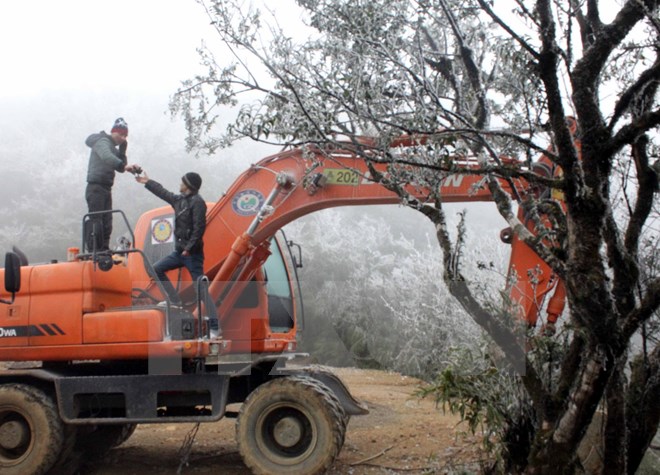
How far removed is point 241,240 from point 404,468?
279 centimetres

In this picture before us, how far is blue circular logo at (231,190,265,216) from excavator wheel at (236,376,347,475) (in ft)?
6.62

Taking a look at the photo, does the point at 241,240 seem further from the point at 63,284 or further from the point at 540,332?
the point at 540,332

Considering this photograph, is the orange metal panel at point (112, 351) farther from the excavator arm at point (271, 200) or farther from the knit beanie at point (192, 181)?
the knit beanie at point (192, 181)

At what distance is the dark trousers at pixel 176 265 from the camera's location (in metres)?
7.38

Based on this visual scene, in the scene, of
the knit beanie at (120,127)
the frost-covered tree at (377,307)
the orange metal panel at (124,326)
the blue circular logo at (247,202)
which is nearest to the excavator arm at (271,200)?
the blue circular logo at (247,202)

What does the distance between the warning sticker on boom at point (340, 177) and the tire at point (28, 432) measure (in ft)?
11.6

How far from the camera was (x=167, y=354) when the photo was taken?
6.88m

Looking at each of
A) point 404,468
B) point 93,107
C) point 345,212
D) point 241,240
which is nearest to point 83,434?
point 241,240

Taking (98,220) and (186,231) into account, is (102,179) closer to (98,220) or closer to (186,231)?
(98,220)

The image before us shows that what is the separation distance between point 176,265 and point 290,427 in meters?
1.98

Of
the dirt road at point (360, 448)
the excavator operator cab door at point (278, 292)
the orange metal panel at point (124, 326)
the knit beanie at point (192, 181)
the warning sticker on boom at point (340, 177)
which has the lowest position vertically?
the dirt road at point (360, 448)

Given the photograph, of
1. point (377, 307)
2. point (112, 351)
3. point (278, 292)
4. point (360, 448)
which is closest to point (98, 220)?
point (112, 351)

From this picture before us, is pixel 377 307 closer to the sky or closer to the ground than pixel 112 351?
closer to the sky

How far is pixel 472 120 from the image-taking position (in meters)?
5.54
